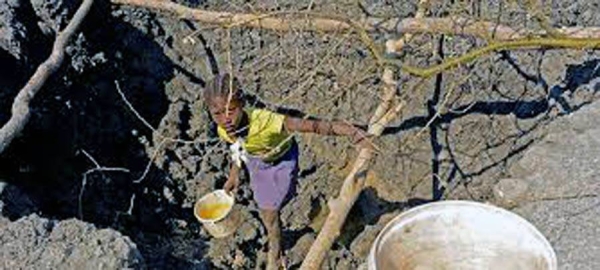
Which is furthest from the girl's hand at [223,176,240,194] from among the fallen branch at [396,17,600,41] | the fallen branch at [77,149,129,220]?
the fallen branch at [396,17,600,41]

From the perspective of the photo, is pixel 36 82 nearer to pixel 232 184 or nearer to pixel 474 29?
pixel 232 184

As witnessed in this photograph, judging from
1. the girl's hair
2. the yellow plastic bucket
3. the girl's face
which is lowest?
the yellow plastic bucket

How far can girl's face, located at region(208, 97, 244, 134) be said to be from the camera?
3.51 meters

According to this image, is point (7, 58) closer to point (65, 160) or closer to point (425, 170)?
point (65, 160)

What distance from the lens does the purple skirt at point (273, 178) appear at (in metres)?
3.92

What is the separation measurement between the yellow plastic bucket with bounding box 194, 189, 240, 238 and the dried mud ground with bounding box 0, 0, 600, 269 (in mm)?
335

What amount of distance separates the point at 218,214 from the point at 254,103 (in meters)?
1.29

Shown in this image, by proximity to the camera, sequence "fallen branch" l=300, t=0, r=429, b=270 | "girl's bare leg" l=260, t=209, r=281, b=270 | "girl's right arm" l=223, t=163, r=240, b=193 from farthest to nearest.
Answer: "girl's bare leg" l=260, t=209, r=281, b=270, "girl's right arm" l=223, t=163, r=240, b=193, "fallen branch" l=300, t=0, r=429, b=270

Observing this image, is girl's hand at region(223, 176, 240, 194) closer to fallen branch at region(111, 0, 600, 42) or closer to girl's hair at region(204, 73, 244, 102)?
girl's hair at region(204, 73, 244, 102)

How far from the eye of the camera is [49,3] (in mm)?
4168

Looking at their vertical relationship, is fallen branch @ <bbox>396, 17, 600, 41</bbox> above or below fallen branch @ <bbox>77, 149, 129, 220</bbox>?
above

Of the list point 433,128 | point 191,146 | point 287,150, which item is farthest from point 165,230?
point 433,128

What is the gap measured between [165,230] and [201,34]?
4.12 feet

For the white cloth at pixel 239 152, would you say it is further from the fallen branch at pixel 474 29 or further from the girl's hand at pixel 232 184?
the fallen branch at pixel 474 29
